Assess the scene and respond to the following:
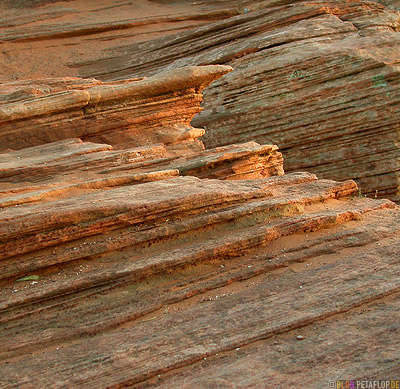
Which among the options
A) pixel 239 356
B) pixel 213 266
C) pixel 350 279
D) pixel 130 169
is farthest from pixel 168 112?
pixel 239 356

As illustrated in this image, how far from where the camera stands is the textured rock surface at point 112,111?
33.7 feet

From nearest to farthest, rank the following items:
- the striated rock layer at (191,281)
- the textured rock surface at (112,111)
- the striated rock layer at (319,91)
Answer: the striated rock layer at (191,281) < the textured rock surface at (112,111) < the striated rock layer at (319,91)

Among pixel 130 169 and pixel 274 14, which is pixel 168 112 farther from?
pixel 274 14

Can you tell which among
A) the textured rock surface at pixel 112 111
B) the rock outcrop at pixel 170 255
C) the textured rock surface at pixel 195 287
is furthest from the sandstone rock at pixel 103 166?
the textured rock surface at pixel 112 111

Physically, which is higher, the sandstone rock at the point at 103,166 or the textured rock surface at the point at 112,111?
the textured rock surface at the point at 112,111

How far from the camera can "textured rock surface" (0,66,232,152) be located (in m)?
10.3

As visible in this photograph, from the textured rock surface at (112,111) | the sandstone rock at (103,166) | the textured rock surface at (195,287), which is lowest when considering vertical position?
the textured rock surface at (195,287)

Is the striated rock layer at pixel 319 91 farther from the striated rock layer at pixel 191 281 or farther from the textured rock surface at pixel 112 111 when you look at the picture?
the striated rock layer at pixel 191 281

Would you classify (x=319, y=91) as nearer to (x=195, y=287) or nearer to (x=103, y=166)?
(x=103, y=166)

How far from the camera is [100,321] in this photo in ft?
18.5

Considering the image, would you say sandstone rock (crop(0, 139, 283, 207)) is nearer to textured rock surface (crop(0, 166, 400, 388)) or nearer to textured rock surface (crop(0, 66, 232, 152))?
textured rock surface (crop(0, 166, 400, 388))

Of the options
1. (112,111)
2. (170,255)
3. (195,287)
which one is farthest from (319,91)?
(195,287)

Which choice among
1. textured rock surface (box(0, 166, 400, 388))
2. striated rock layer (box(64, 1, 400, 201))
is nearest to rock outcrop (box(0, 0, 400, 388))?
textured rock surface (box(0, 166, 400, 388))

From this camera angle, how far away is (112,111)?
1073 centimetres
